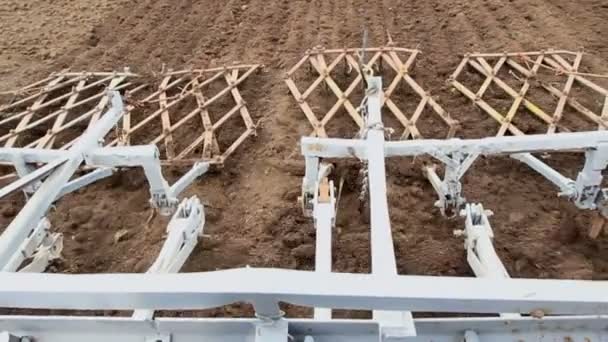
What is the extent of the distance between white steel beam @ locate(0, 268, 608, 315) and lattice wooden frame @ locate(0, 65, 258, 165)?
2611 mm

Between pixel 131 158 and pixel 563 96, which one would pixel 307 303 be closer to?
pixel 131 158

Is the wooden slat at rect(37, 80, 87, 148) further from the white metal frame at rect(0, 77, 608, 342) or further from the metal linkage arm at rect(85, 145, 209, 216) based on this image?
the white metal frame at rect(0, 77, 608, 342)

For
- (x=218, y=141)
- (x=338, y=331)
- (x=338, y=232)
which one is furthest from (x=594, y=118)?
(x=338, y=331)

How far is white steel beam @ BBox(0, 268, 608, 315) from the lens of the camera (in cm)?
125

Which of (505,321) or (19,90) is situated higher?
(19,90)

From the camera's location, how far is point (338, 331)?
1.38 m

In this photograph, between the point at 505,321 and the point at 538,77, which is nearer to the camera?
the point at 505,321

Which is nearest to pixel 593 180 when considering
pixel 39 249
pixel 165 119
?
pixel 39 249

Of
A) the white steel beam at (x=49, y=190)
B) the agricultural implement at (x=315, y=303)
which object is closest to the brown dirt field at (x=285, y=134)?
the white steel beam at (x=49, y=190)

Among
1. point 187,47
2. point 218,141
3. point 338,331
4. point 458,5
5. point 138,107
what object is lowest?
point 338,331

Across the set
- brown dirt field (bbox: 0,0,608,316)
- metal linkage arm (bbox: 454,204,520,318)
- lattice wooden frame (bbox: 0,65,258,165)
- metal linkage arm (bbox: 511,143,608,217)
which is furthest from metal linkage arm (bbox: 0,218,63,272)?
metal linkage arm (bbox: 511,143,608,217)

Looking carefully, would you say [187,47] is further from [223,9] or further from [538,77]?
[538,77]

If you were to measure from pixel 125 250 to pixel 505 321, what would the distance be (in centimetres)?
248

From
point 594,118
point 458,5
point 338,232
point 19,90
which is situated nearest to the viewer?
point 338,232
